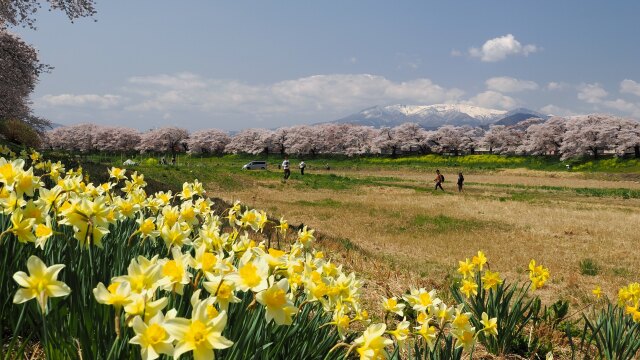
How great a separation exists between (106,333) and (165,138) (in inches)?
4199

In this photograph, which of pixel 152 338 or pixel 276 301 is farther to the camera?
pixel 276 301

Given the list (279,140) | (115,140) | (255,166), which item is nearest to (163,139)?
(115,140)

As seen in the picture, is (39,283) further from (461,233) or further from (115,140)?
(115,140)

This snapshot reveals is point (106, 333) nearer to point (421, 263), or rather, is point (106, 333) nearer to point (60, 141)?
point (421, 263)

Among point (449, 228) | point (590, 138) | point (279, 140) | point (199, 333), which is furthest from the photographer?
point (279, 140)


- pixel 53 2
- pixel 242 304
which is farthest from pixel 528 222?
pixel 53 2

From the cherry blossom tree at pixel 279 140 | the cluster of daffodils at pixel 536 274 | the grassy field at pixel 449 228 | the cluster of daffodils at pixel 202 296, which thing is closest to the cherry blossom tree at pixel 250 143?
the cherry blossom tree at pixel 279 140

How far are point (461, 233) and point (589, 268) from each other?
4.71m

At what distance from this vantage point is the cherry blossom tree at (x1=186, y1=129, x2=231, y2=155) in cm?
9719

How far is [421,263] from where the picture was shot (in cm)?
1035

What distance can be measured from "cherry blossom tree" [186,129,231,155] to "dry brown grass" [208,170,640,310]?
247ft

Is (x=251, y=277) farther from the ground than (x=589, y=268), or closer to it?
farther from the ground

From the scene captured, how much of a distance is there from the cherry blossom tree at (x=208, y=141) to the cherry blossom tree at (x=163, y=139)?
10.6ft

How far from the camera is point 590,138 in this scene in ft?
201
